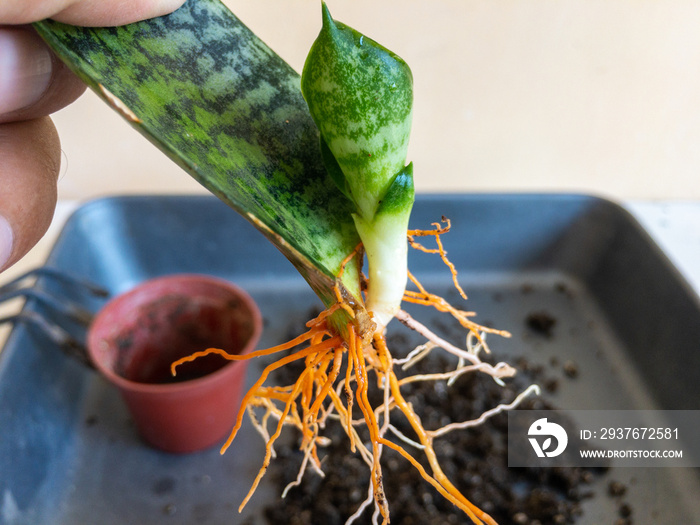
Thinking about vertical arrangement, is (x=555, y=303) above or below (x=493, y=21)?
below

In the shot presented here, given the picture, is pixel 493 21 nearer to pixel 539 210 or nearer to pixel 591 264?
pixel 539 210

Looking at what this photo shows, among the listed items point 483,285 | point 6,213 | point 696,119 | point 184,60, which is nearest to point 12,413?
point 6,213

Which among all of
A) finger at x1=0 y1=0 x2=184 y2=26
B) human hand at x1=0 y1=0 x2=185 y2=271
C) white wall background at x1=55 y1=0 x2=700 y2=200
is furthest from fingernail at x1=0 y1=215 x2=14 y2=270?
white wall background at x1=55 y1=0 x2=700 y2=200

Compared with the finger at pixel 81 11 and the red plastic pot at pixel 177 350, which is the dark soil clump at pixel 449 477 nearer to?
the red plastic pot at pixel 177 350

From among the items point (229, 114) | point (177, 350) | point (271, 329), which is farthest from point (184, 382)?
point (229, 114)

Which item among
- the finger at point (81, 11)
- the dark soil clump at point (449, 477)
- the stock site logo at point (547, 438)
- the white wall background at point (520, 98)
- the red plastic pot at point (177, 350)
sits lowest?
the dark soil clump at point (449, 477)

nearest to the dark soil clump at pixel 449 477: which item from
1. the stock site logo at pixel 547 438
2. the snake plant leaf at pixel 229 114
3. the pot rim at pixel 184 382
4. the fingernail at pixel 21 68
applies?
the stock site logo at pixel 547 438
